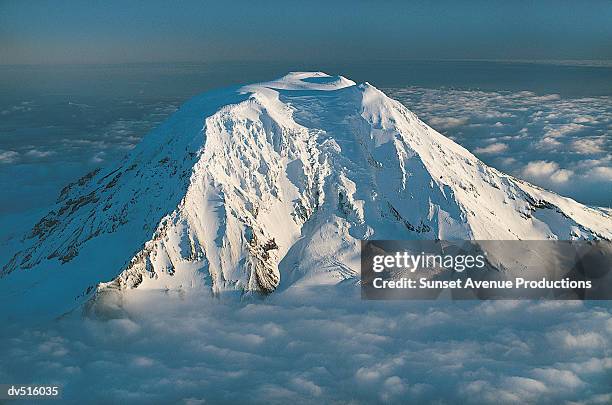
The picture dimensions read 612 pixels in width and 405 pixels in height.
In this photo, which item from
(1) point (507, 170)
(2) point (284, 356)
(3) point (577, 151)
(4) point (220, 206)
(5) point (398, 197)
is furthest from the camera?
(3) point (577, 151)

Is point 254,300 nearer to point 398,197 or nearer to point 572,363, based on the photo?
point 398,197

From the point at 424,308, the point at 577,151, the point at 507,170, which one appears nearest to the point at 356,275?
the point at 424,308

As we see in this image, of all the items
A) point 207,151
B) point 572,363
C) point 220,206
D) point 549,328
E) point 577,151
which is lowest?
point 572,363

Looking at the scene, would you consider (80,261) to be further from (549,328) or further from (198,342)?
(549,328)

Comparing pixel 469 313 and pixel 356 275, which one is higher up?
pixel 356 275

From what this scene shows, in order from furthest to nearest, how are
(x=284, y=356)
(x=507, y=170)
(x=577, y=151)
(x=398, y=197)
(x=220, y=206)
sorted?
(x=577, y=151) → (x=507, y=170) → (x=398, y=197) → (x=220, y=206) → (x=284, y=356)

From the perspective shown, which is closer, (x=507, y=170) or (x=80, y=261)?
(x=80, y=261)
